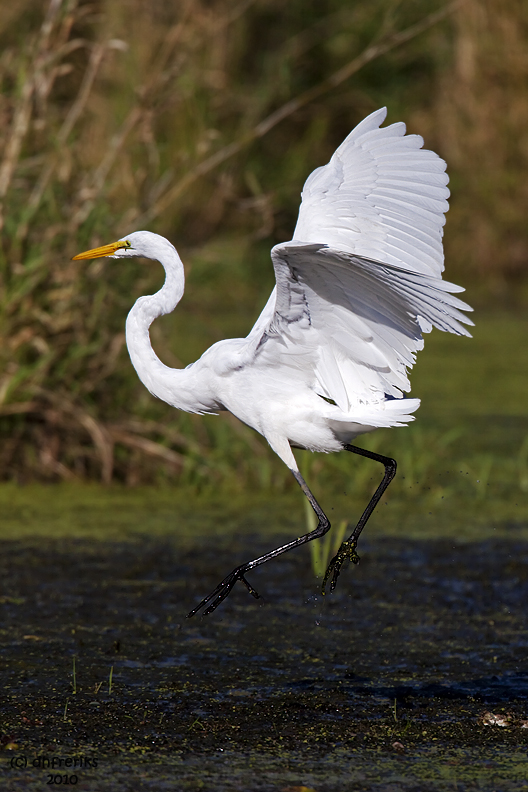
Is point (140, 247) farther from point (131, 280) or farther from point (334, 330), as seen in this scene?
point (131, 280)

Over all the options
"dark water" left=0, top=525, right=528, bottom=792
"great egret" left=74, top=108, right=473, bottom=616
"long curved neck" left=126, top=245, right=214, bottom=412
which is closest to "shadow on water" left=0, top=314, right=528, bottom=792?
"dark water" left=0, top=525, right=528, bottom=792

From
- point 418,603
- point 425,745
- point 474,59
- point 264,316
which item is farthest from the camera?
point 474,59

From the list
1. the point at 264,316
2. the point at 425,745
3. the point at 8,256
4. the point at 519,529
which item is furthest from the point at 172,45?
the point at 425,745

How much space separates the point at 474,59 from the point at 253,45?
6.88ft

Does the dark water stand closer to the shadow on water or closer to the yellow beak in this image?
the shadow on water

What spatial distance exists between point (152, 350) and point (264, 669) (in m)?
A: 0.98

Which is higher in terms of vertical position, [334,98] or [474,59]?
[474,59]

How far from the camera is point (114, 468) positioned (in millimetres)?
5383

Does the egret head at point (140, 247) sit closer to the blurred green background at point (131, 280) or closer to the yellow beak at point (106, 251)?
the yellow beak at point (106, 251)

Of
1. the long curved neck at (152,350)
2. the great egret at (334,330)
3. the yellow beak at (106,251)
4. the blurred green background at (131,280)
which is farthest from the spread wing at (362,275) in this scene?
the blurred green background at (131,280)

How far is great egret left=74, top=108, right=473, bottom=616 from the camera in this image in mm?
3156

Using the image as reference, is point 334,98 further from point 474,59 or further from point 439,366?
point 439,366

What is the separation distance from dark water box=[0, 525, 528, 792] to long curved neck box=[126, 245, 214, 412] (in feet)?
2.57

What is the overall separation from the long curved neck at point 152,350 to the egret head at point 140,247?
0.02 m
